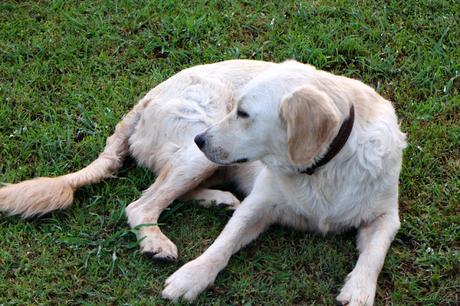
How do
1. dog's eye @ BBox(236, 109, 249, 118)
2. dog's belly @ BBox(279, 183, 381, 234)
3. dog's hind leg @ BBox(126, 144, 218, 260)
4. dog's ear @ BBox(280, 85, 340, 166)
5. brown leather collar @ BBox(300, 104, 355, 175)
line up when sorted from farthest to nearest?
dog's hind leg @ BBox(126, 144, 218, 260), dog's belly @ BBox(279, 183, 381, 234), dog's eye @ BBox(236, 109, 249, 118), brown leather collar @ BBox(300, 104, 355, 175), dog's ear @ BBox(280, 85, 340, 166)

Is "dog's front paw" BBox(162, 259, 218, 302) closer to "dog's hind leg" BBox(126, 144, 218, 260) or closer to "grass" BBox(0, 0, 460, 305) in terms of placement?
"grass" BBox(0, 0, 460, 305)

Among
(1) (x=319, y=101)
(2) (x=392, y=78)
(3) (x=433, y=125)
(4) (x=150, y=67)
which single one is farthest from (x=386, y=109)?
(4) (x=150, y=67)

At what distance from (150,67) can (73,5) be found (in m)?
1.08

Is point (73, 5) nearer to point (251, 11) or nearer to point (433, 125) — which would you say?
point (251, 11)

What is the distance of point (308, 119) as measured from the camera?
141 inches

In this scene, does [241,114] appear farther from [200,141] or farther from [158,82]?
[158,82]

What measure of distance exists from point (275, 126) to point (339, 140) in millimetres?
323

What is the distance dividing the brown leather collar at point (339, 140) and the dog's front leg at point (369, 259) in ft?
1.67

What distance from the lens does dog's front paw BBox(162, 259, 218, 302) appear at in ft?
12.5

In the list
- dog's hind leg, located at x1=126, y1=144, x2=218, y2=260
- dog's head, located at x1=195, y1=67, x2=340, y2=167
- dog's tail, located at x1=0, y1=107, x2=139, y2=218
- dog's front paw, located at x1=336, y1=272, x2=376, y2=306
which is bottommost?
dog's front paw, located at x1=336, y1=272, x2=376, y2=306

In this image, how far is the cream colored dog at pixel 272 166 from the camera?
148 inches

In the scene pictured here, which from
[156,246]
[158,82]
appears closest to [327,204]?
[156,246]

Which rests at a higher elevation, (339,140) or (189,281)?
(339,140)

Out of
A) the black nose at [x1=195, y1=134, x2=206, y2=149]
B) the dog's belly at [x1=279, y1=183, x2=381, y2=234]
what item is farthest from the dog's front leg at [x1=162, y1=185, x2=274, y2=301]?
the black nose at [x1=195, y1=134, x2=206, y2=149]
